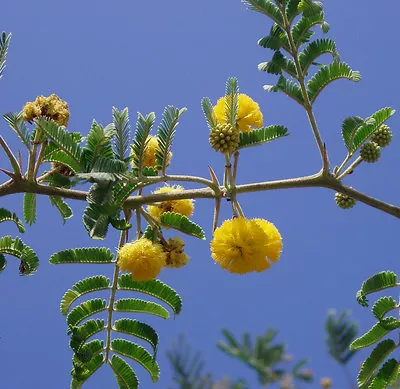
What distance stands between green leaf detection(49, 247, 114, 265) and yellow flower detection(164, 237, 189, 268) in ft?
2.10

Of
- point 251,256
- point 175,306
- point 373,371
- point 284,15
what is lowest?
point 373,371

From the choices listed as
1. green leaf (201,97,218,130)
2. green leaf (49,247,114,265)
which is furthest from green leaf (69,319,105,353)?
green leaf (201,97,218,130)

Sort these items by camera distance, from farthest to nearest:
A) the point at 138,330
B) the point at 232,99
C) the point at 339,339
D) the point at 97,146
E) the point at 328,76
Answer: the point at 138,330
the point at 328,76
the point at 232,99
the point at 97,146
the point at 339,339

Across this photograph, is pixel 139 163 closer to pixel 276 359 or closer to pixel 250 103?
pixel 250 103

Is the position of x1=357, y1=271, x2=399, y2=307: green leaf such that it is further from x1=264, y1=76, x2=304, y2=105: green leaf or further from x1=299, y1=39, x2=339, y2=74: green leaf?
x1=299, y1=39, x2=339, y2=74: green leaf

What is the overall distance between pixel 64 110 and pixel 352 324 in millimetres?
3305

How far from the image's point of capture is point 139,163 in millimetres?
4168

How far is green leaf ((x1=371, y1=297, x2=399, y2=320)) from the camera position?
477cm

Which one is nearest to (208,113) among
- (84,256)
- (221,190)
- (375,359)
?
(221,190)

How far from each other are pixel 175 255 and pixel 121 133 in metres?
1.00

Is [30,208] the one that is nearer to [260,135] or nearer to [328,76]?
[260,135]

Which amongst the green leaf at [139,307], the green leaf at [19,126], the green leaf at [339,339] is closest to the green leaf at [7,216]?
the green leaf at [19,126]

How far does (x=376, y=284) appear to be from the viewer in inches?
185

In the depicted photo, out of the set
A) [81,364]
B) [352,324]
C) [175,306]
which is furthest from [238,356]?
[81,364]
